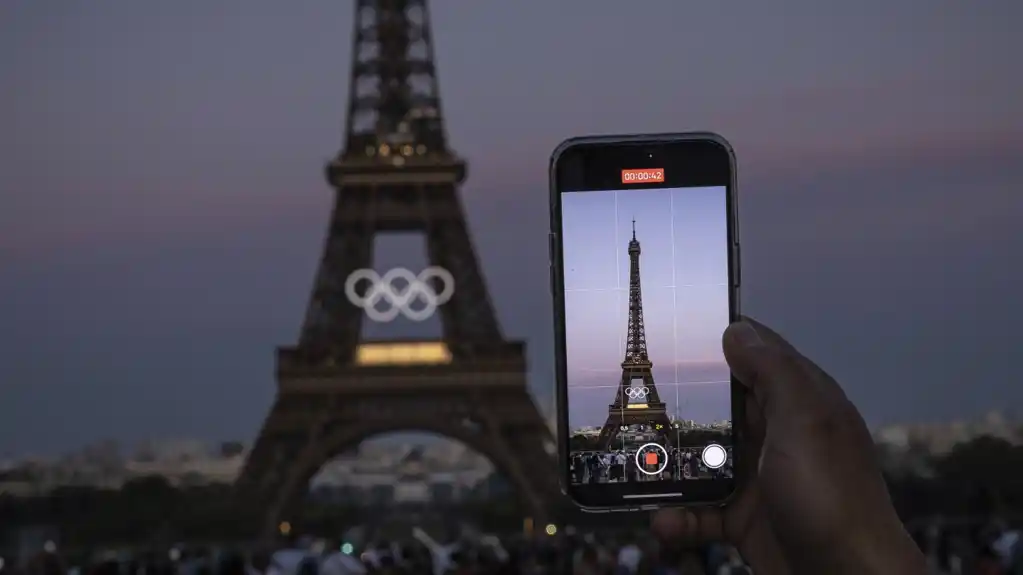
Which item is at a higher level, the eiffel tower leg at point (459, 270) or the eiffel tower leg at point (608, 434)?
the eiffel tower leg at point (608, 434)

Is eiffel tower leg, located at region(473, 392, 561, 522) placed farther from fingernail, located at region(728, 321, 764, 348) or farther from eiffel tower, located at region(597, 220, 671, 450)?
fingernail, located at region(728, 321, 764, 348)

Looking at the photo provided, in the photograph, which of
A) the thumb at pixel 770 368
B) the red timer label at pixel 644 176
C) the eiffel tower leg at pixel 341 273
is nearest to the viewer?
the thumb at pixel 770 368

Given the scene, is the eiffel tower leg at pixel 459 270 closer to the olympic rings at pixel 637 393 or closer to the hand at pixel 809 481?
the olympic rings at pixel 637 393

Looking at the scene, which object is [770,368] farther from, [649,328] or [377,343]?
[377,343]

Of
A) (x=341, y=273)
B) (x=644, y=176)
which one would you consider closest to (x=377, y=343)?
(x=341, y=273)

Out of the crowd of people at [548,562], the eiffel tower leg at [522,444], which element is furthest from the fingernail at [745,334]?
the eiffel tower leg at [522,444]

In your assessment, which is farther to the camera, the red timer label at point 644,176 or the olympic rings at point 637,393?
the red timer label at point 644,176

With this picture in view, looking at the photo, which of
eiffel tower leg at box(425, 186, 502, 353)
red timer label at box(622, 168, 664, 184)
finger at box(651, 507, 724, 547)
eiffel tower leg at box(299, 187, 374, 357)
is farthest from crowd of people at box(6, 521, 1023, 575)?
eiffel tower leg at box(425, 186, 502, 353)
